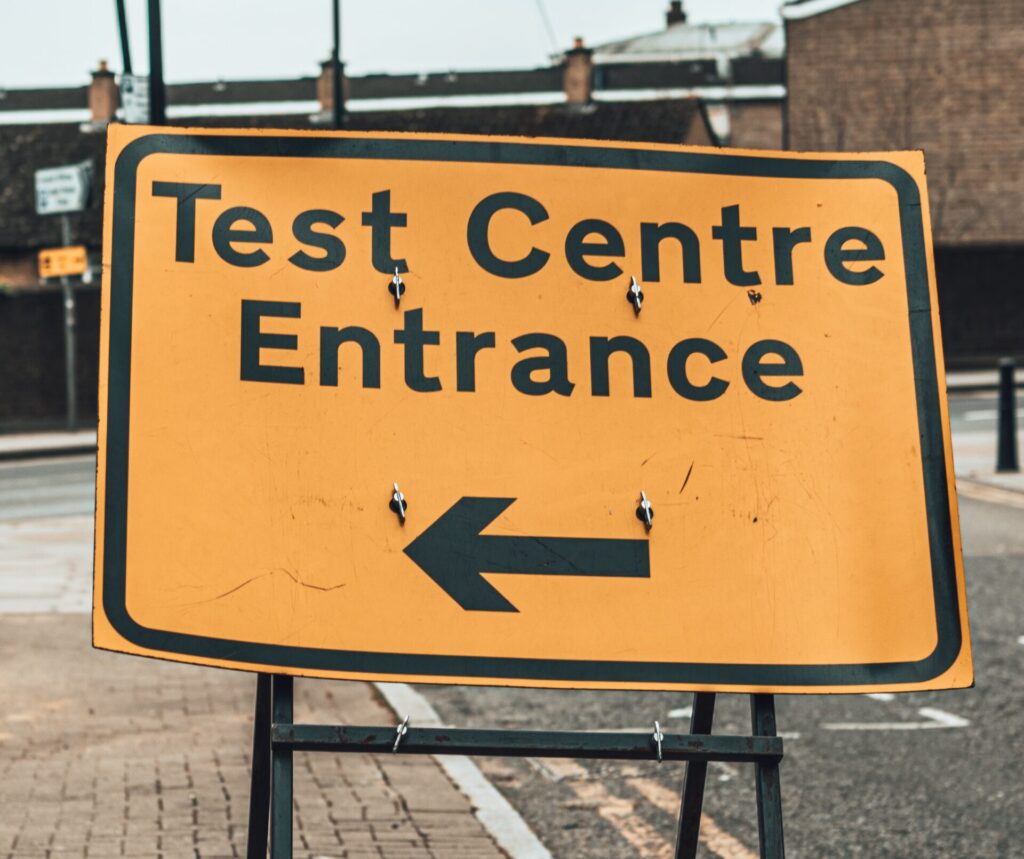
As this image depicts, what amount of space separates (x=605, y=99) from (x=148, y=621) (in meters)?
44.1

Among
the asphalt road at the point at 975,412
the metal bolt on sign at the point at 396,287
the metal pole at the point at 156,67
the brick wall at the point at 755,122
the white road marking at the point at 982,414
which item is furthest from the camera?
the brick wall at the point at 755,122

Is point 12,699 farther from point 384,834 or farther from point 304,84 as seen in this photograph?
point 304,84

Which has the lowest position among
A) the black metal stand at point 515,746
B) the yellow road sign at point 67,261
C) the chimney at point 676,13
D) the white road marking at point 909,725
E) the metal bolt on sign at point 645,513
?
the white road marking at point 909,725

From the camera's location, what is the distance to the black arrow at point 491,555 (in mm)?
3254

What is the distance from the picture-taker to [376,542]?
327 centimetres

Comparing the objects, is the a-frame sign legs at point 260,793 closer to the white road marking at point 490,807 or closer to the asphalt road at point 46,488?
the white road marking at point 490,807

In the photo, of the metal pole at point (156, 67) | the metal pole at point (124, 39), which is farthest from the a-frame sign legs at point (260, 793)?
the metal pole at point (124, 39)

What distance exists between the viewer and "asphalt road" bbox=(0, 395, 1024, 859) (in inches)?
222

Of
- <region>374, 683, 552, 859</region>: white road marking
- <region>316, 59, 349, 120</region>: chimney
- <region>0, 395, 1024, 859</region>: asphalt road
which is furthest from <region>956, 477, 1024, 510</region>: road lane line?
<region>316, 59, 349, 120</region>: chimney

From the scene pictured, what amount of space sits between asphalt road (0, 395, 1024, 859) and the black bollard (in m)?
8.48

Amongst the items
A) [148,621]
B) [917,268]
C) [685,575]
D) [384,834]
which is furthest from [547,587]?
[384,834]

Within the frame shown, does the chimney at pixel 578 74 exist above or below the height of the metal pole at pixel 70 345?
above

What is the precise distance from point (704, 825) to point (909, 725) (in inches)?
71.1

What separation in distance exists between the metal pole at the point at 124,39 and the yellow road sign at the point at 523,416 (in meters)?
10.3
